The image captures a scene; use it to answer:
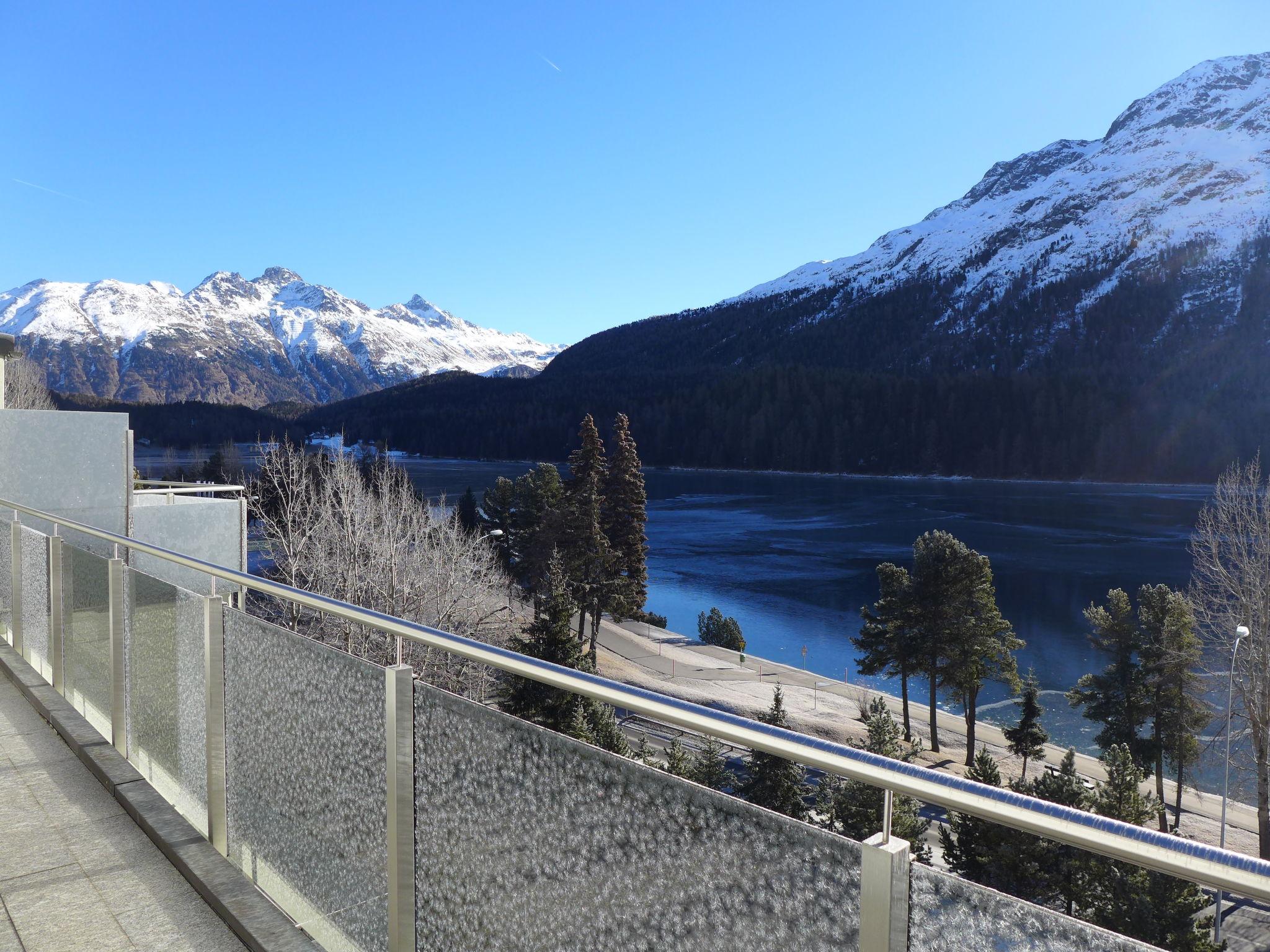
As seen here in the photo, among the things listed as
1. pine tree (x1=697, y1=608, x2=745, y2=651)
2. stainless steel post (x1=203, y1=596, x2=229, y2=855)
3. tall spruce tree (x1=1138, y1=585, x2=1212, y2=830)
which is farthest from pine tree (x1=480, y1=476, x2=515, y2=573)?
stainless steel post (x1=203, y1=596, x2=229, y2=855)

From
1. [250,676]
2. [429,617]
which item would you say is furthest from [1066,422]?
[250,676]

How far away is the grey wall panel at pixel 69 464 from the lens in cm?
904

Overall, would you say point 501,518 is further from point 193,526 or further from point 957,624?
point 193,526

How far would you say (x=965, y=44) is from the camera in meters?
56.7

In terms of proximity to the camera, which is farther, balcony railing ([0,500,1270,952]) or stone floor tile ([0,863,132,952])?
stone floor tile ([0,863,132,952])

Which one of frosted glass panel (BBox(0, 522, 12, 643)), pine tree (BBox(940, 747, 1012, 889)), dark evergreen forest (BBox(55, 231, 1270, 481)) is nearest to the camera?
frosted glass panel (BBox(0, 522, 12, 643))

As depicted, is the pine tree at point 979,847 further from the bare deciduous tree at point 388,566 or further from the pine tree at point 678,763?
the bare deciduous tree at point 388,566

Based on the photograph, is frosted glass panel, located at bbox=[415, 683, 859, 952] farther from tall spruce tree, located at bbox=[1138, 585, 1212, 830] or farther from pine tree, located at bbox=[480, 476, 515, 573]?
pine tree, located at bbox=[480, 476, 515, 573]

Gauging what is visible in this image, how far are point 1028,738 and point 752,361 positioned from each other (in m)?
156

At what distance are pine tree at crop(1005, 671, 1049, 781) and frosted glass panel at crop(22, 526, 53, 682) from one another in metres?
25.9

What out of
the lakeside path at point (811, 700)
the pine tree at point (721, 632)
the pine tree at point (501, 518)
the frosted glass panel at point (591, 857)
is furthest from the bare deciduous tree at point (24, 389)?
the frosted glass panel at point (591, 857)

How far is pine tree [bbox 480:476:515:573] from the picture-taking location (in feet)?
157

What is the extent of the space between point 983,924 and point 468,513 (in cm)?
5027

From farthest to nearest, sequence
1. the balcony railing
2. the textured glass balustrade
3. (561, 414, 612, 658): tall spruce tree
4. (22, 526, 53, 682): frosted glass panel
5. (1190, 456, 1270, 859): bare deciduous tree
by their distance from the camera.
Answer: (561, 414, 612, 658): tall spruce tree < (1190, 456, 1270, 859): bare deciduous tree < (22, 526, 53, 682): frosted glass panel < the textured glass balustrade < the balcony railing
